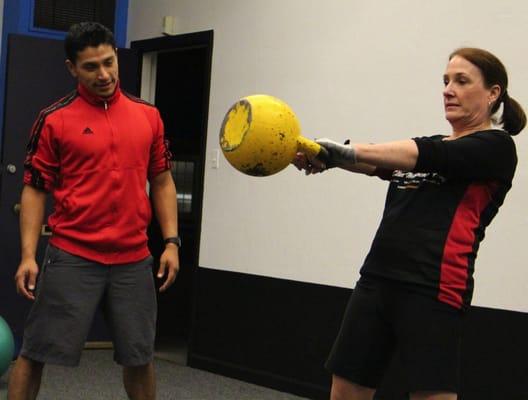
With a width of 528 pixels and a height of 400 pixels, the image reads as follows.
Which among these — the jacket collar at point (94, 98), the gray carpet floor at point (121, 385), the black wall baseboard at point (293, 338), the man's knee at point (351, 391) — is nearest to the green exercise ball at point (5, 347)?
the gray carpet floor at point (121, 385)

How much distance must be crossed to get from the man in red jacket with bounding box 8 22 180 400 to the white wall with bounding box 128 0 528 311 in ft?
5.15

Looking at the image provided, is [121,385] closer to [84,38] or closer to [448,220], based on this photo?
[84,38]

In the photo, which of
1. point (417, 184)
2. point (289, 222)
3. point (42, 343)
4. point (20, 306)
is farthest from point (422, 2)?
point (20, 306)

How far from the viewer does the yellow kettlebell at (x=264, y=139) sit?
6.06 feet

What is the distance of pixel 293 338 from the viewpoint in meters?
4.39

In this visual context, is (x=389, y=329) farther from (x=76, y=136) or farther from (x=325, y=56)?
(x=325, y=56)

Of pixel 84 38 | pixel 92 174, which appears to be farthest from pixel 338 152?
pixel 84 38

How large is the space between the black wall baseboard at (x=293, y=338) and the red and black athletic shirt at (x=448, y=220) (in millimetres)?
1506

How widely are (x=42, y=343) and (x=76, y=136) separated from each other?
1.96 ft

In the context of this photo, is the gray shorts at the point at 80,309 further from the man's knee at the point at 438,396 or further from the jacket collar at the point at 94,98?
the man's knee at the point at 438,396

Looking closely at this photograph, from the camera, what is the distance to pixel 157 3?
5316mm

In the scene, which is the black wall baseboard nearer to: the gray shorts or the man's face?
the gray shorts

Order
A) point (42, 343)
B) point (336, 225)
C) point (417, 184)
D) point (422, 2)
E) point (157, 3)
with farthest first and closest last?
point (157, 3), point (336, 225), point (422, 2), point (42, 343), point (417, 184)

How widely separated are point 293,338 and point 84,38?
88.2 inches
